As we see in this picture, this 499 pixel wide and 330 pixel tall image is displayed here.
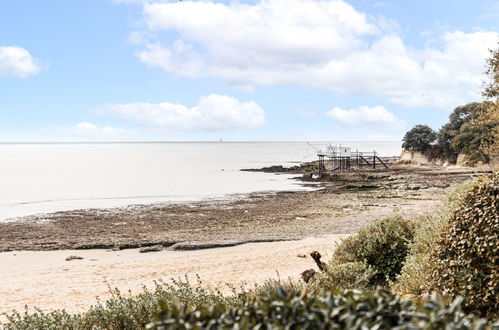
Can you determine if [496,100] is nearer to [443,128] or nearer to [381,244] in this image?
[381,244]

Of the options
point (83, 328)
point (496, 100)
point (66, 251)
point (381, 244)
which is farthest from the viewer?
point (496, 100)

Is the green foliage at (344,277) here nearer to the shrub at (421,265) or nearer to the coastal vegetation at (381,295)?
the coastal vegetation at (381,295)

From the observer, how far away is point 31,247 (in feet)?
71.0

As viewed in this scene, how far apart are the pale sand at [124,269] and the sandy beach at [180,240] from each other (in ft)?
0.11

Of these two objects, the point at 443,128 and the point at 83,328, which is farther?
the point at 443,128

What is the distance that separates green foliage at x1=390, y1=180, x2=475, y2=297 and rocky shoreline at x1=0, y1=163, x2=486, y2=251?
8.95 metres

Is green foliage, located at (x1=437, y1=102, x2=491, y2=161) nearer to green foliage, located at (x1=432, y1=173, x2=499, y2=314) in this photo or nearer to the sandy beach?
the sandy beach

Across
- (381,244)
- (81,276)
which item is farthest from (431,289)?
(81,276)

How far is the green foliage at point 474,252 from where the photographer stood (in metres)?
5.49

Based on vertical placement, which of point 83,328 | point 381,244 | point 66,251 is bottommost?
point 66,251

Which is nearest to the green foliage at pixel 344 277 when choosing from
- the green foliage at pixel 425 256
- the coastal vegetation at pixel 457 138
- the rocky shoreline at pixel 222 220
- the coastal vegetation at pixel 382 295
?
the coastal vegetation at pixel 382 295

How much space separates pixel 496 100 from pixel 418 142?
148 feet

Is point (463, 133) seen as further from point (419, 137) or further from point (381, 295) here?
point (381, 295)

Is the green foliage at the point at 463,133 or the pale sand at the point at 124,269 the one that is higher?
the green foliage at the point at 463,133
